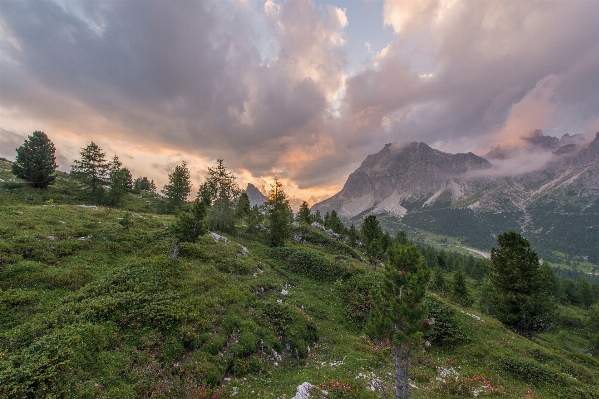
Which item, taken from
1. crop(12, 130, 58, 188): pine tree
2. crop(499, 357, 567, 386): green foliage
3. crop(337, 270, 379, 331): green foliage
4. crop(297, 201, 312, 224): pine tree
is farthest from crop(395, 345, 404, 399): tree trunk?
crop(297, 201, 312, 224): pine tree

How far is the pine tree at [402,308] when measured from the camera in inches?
517

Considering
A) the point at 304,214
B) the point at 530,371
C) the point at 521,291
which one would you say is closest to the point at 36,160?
the point at 304,214

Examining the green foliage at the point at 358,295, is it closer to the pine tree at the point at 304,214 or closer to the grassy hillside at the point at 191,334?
the grassy hillside at the point at 191,334

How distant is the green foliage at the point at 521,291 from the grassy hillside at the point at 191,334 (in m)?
4.90

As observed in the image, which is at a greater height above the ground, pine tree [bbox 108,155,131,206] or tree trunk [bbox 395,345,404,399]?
pine tree [bbox 108,155,131,206]

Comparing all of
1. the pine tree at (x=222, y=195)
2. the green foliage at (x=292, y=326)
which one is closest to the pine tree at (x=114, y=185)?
the pine tree at (x=222, y=195)

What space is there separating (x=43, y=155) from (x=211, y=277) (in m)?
53.6

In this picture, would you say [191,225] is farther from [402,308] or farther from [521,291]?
[521,291]

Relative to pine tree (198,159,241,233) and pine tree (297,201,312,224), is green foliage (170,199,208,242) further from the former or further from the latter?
pine tree (297,201,312,224)

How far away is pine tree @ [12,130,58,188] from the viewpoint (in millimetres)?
48031

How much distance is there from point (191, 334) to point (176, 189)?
5415cm

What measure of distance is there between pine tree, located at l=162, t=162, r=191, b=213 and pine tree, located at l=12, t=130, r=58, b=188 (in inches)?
874

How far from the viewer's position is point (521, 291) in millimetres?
32469

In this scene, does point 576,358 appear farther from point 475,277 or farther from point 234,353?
point 475,277
